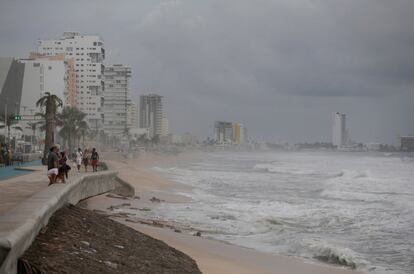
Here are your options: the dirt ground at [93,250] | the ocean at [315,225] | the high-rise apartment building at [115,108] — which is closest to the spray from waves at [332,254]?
the ocean at [315,225]

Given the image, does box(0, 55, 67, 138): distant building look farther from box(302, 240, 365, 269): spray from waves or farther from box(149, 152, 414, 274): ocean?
box(302, 240, 365, 269): spray from waves

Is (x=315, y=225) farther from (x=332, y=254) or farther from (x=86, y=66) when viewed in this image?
(x=86, y=66)

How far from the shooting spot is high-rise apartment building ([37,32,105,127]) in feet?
491

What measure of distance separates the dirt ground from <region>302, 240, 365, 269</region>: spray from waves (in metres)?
4.60

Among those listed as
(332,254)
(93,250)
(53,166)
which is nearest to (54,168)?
(53,166)

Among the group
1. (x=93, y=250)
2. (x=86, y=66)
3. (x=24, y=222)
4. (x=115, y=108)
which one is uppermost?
(x=86, y=66)

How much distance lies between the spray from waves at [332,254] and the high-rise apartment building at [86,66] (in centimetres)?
13556

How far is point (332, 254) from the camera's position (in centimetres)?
1340

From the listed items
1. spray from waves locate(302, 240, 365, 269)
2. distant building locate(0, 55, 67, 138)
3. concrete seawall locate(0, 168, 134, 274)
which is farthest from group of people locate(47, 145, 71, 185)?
distant building locate(0, 55, 67, 138)

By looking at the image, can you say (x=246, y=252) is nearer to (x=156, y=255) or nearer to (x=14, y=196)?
(x=156, y=255)

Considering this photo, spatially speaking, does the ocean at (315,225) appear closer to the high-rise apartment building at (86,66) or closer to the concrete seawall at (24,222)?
the concrete seawall at (24,222)

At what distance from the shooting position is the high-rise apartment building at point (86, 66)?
149575mm

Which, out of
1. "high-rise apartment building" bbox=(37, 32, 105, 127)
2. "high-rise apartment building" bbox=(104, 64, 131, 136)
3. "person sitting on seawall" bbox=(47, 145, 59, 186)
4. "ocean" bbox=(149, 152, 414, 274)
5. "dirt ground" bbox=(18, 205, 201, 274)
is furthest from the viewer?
"high-rise apartment building" bbox=(104, 64, 131, 136)

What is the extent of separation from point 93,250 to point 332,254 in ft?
24.6
